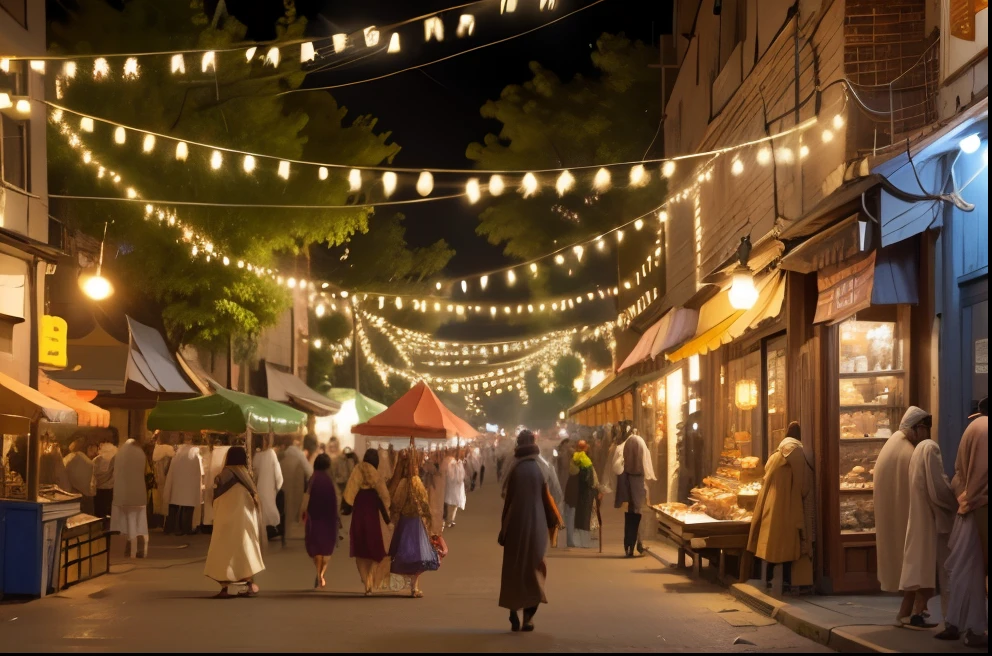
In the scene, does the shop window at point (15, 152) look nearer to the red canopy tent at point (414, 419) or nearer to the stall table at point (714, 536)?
the red canopy tent at point (414, 419)

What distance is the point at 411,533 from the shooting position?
1456 centimetres

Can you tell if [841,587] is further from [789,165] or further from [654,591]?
[789,165]

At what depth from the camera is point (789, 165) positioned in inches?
632

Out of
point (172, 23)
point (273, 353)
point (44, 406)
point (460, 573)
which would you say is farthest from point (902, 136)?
point (273, 353)

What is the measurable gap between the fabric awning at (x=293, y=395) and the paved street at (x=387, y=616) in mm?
18208

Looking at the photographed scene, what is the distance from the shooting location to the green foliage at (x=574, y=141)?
1284 inches

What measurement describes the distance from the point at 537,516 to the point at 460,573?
18.4 feet

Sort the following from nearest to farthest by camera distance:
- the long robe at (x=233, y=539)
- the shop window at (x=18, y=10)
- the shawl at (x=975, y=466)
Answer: the shawl at (x=975, y=466) → the long robe at (x=233, y=539) → the shop window at (x=18, y=10)

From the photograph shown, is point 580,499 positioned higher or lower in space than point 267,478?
lower

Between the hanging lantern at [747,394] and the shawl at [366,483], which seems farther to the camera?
the hanging lantern at [747,394]

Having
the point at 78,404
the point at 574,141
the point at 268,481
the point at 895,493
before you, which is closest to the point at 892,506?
the point at 895,493

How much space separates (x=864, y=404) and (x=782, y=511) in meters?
1.56

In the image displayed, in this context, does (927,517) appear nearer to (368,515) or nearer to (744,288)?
(744,288)

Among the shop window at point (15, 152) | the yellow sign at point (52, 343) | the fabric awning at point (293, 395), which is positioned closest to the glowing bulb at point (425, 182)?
the shop window at point (15, 152)
